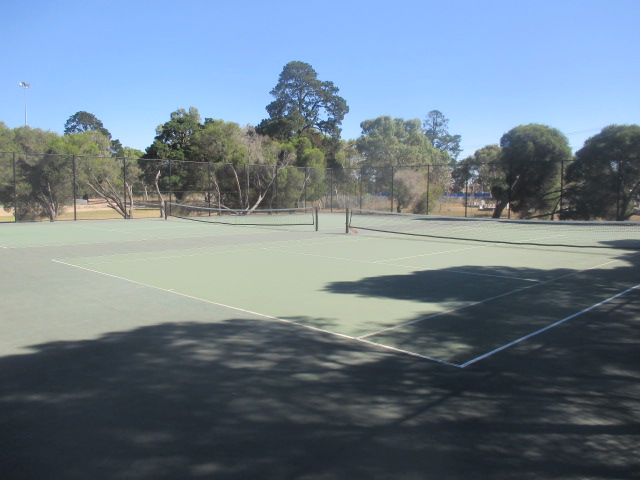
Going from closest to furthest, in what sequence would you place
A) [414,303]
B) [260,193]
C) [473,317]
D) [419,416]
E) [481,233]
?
Result: [419,416] < [473,317] < [414,303] < [481,233] < [260,193]

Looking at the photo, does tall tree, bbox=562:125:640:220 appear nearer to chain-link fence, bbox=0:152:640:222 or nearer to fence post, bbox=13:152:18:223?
chain-link fence, bbox=0:152:640:222

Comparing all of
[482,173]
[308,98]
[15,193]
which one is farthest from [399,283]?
[308,98]

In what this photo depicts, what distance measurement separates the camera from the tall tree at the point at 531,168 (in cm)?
2811

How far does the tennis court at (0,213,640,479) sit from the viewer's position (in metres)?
3.42

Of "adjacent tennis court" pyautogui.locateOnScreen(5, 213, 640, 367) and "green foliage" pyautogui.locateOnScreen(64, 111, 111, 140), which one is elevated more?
"green foliage" pyautogui.locateOnScreen(64, 111, 111, 140)

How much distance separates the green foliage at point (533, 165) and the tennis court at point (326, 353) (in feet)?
60.1

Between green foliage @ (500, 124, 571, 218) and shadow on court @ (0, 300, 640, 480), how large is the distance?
80.2 ft

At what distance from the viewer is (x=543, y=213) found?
91.8ft

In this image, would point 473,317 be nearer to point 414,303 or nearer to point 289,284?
point 414,303

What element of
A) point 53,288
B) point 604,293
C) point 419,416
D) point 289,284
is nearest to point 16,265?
point 53,288

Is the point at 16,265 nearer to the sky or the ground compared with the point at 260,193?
nearer to the ground

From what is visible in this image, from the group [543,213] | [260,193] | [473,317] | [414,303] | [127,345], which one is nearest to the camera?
[127,345]

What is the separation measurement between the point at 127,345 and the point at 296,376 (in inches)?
84.3

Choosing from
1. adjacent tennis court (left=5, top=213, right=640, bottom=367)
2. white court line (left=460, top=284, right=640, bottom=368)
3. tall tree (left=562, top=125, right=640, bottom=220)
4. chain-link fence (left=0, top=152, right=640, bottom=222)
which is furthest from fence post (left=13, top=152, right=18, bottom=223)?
tall tree (left=562, top=125, right=640, bottom=220)
